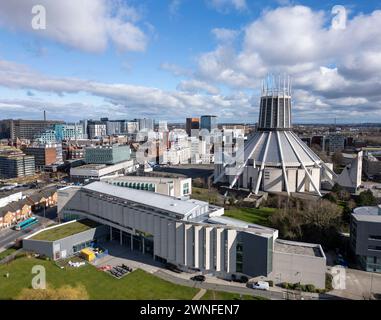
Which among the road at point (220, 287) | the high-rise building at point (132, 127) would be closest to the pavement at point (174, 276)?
the road at point (220, 287)

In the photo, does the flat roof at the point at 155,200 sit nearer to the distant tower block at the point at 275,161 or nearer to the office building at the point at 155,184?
the office building at the point at 155,184

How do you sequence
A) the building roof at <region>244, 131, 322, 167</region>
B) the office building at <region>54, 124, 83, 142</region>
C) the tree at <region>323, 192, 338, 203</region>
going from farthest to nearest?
the office building at <region>54, 124, 83, 142</region>, the building roof at <region>244, 131, 322, 167</region>, the tree at <region>323, 192, 338, 203</region>

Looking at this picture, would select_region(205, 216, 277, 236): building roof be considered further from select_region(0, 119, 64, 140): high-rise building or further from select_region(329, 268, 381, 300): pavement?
select_region(0, 119, 64, 140): high-rise building

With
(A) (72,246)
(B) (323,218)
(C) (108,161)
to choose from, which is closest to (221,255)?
(B) (323,218)

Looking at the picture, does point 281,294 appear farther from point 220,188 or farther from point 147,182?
point 220,188

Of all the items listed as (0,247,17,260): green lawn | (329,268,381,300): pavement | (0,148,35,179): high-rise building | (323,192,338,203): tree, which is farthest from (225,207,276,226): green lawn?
(0,148,35,179): high-rise building

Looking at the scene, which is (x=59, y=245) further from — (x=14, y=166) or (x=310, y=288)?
(x=14, y=166)
